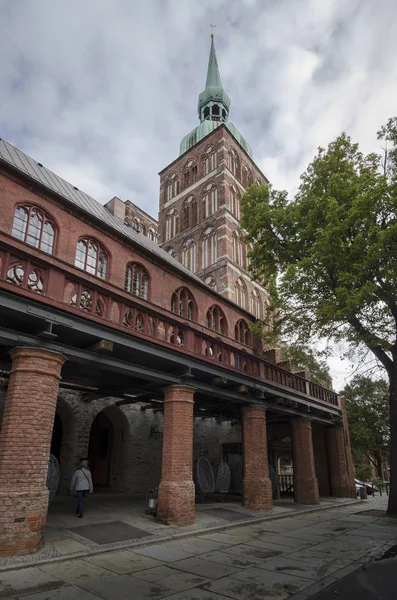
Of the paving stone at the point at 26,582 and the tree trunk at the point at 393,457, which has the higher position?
the tree trunk at the point at 393,457

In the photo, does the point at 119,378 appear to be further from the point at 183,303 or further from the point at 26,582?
the point at 183,303

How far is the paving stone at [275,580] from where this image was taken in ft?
18.0

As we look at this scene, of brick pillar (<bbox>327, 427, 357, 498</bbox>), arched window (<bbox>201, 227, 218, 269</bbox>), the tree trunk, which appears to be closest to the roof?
the tree trunk

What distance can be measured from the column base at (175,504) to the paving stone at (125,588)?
3.90m

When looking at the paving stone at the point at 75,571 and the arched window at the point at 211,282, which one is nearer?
the paving stone at the point at 75,571

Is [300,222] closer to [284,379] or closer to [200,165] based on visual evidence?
[284,379]

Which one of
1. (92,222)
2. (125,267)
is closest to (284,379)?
(125,267)

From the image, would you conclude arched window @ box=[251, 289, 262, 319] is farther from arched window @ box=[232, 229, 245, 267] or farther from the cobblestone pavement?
the cobblestone pavement

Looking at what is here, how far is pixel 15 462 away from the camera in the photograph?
6.85 m

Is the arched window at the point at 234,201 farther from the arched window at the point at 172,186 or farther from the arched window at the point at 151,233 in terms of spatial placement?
the arched window at the point at 151,233

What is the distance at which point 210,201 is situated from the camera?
3525cm

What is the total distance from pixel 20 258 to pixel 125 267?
7314 mm

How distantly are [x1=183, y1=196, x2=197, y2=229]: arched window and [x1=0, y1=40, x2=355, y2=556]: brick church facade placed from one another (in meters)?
16.7

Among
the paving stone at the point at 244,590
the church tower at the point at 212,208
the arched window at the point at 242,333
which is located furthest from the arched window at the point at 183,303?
the church tower at the point at 212,208
